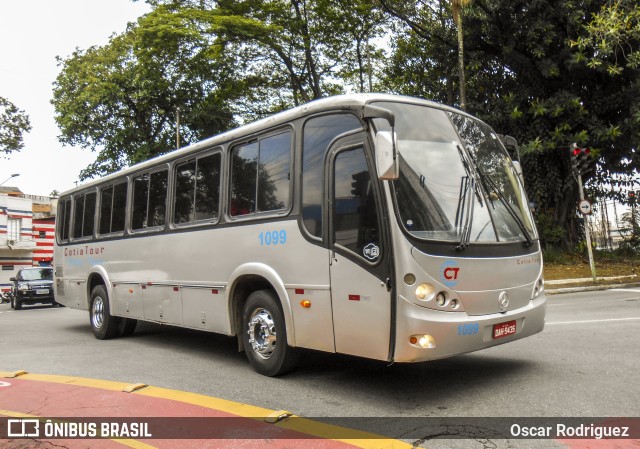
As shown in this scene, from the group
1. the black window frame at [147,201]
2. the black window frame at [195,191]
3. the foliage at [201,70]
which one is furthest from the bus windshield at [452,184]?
the foliage at [201,70]

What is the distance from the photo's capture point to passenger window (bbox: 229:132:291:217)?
6278mm

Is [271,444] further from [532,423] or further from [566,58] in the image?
[566,58]

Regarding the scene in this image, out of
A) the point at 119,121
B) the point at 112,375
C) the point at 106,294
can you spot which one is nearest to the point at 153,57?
the point at 119,121

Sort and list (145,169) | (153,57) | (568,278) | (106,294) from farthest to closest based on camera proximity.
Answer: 1. (153,57)
2. (568,278)
3. (106,294)
4. (145,169)

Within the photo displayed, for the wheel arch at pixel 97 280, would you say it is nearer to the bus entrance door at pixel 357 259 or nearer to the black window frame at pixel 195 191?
the black window frame at pixel 195 191

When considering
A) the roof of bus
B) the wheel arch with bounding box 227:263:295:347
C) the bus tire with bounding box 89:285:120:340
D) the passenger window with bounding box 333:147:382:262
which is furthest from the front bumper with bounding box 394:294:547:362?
the bus tire with bounding box 89:285:120:340

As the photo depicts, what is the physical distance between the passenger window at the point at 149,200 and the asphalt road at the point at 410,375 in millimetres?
2061

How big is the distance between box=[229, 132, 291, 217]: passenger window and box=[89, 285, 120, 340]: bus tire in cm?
453

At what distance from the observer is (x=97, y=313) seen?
1048 cm

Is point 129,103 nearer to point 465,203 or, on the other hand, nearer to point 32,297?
point 32,297

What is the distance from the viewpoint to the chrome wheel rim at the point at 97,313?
33.9 feet

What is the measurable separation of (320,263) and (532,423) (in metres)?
2.39

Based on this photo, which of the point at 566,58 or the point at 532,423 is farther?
the point at 566,58

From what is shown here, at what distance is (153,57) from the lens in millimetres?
26797
